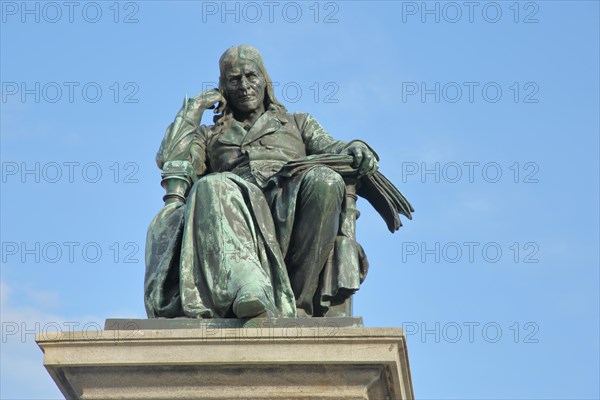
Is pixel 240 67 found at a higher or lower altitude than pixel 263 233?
higher

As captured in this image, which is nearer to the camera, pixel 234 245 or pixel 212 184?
pixel 234 245

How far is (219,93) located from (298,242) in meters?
1.79

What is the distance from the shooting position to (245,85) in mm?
10742

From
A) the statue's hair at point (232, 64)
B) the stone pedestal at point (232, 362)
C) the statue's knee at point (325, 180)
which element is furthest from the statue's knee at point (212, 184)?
the statue's hair at point (232, 64)

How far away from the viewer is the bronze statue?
9250mm

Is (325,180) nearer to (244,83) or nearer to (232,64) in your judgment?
(244,83)

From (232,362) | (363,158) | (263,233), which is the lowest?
(232,362)

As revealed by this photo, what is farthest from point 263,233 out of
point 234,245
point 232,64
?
point 232,64

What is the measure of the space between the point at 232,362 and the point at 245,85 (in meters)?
2.91

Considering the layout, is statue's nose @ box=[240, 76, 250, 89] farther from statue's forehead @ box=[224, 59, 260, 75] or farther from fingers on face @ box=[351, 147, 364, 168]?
fingers on face @ box=[351, 147, 364, 168]

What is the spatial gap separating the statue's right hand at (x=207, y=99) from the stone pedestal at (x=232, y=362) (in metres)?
2.57

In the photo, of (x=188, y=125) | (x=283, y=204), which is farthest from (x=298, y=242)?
(x=188, y=125)

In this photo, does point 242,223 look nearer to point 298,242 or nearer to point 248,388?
point 298,242

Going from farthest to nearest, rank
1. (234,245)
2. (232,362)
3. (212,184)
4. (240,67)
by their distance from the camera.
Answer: (240,67), (212,184), (234,245), (232,362)
